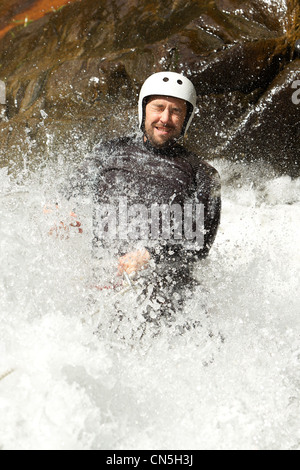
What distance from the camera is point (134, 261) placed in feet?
9.30

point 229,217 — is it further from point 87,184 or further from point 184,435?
point 184,435

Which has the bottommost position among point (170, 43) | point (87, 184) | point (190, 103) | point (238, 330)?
point (238, 330)

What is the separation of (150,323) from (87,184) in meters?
1.16

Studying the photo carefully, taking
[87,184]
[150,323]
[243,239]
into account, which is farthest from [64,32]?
[150,323]

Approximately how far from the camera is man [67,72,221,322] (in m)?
2.94

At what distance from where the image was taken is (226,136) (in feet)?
14.4

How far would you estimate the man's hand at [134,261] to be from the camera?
111 inches

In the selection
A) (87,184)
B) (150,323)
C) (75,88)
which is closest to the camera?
(150,323)

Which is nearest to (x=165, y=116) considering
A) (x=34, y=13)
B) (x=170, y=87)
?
(x=170, y=87)

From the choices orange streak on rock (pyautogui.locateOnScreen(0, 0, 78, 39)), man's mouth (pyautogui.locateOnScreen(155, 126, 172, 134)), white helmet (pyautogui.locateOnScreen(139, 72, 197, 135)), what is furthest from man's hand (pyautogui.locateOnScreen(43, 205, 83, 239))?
orange streak on rock (pyautogui.locateOnScreen(0, 0, 78, 39))

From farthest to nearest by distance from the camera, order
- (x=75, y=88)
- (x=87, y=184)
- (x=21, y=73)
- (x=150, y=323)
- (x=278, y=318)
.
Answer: (x=21, y=73) → (x=75, y=88) → (x=278, y=318) → (x=87, y=184) → (x=150, y=323)

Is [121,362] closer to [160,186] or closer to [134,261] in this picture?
[134,261]

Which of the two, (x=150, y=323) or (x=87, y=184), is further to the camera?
(x=87, y=184)

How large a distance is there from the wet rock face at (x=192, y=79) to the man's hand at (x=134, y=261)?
1.93 m
